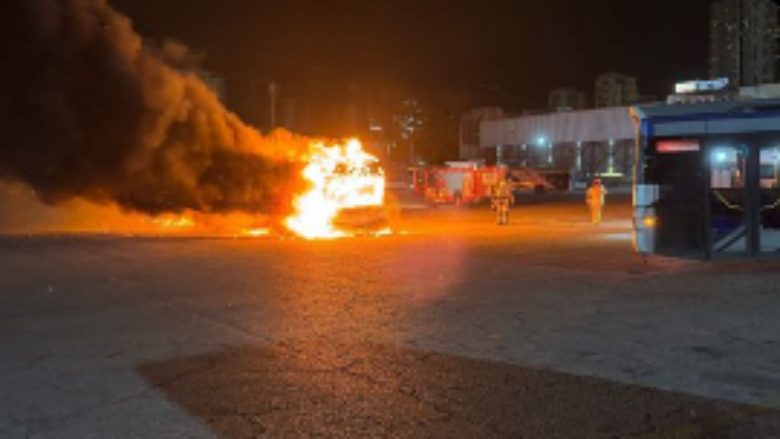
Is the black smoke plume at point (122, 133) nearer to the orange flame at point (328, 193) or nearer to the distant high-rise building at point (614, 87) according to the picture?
the orange flame at point (328, 193)

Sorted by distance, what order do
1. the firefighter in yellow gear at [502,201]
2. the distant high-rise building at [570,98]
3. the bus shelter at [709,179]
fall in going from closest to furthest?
the bus shelter at [709,179]
the firefighter in yellow gear at [502,201]
the distant high-rise building at [570,98]

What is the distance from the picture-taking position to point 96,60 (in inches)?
682

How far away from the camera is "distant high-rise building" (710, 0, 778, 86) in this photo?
8375cm

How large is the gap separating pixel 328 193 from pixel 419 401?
620 inches

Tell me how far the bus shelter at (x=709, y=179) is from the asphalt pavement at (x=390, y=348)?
22.8 inches

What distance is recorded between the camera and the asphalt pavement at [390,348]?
5.04 metres

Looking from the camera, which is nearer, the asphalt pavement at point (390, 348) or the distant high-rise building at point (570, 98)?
the asphalt pavement at point (390, 348)

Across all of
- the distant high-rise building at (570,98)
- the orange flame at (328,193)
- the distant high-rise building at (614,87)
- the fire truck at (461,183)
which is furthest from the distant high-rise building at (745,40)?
the orange flame at (328,193)

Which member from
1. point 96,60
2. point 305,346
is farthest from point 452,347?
point 96,60

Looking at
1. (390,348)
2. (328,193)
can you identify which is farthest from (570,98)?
(390,348)

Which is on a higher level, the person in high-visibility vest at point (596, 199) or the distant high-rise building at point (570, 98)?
the distant high-rise building at point (570, 98)

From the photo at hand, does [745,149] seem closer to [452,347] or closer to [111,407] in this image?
[452,347]

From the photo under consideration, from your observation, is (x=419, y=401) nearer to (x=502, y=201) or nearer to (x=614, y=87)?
(x=502, y=201)

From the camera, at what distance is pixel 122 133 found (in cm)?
1827
